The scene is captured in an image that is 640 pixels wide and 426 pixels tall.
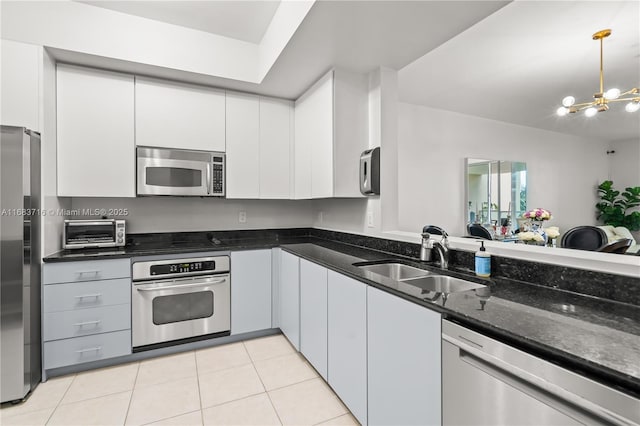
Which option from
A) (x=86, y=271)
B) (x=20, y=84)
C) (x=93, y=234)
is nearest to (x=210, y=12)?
(x=20, y=84)

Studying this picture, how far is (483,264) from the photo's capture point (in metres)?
1.57

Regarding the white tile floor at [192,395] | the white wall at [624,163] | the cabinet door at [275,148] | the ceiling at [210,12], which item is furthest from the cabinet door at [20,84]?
the white wall at [624,163]

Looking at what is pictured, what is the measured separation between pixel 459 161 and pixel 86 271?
4.61 m

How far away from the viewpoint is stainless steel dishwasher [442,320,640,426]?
72 cm

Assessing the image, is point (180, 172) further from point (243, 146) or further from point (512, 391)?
point (512, 391)

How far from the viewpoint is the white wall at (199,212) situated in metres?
2.84

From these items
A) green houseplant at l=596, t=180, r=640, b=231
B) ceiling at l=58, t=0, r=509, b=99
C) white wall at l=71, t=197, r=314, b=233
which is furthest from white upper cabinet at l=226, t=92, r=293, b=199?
green houseplant at l=596, t=180, r=640, b=231

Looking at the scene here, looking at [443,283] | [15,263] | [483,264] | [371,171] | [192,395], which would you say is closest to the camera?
[483,264]

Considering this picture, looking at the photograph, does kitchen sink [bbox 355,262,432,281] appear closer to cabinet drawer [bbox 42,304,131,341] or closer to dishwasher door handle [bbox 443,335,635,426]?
dishwasher door handle [bbox 443,335,635,426]

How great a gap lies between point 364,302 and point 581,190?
22.4 feet

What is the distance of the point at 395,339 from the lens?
4.43 ft

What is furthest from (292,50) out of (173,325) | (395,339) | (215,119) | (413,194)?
(413,194)

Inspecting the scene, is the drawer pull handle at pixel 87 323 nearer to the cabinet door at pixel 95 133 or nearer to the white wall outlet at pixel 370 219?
the cabinet door at pixel 95 133

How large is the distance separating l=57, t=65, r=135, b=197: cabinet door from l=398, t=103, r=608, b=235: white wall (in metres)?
3.18
